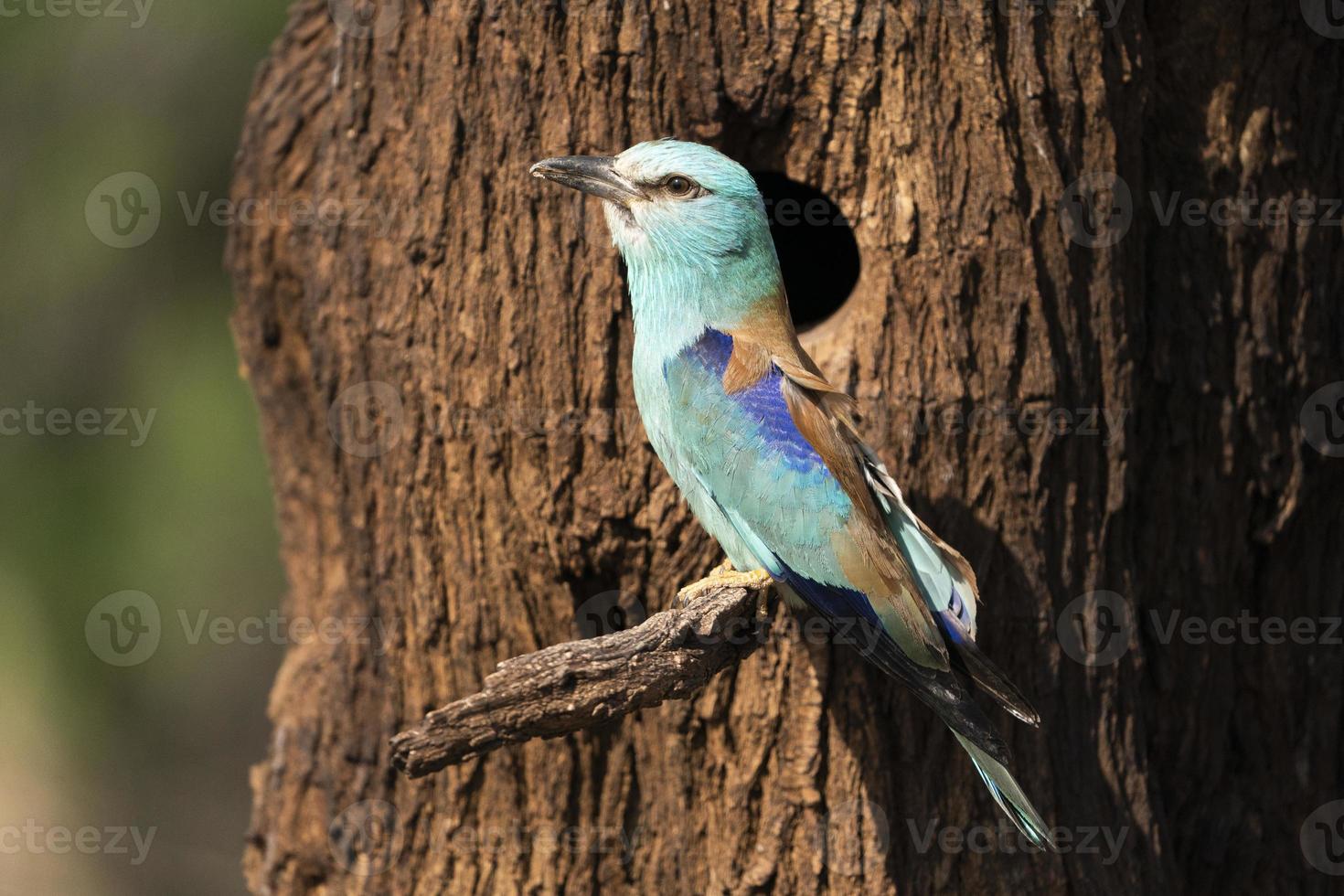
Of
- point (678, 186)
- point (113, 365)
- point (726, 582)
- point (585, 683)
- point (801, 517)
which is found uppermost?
point (113, 365)

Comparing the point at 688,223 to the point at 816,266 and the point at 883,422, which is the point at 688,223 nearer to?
the point at 883,422

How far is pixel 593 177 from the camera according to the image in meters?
4.02

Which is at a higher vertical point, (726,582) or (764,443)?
(764,443)

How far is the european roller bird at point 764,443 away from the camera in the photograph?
371 cm

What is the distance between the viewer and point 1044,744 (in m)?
4.38

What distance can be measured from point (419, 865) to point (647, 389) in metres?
2.06

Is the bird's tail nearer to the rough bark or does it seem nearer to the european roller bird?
the european roller bird

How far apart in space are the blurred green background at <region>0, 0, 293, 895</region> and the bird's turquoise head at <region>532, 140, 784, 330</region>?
4872 mm

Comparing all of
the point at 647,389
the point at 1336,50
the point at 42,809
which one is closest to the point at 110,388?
the point at 42,809

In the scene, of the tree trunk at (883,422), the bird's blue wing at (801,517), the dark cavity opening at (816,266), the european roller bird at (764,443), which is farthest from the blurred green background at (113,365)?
the bird's blue wing at (801,517)

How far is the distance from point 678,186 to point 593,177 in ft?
0.85

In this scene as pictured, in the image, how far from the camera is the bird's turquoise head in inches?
155

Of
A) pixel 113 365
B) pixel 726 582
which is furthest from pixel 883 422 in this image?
pixel 113 365

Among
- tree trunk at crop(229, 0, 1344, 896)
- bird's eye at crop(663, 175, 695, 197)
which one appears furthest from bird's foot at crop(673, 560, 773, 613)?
bird's eye at crop(663, 175, 695, 197)
